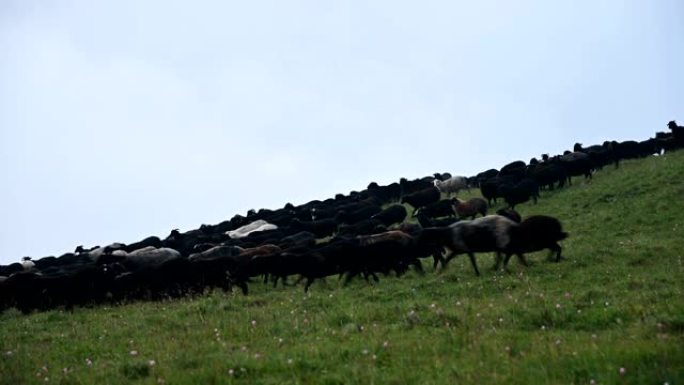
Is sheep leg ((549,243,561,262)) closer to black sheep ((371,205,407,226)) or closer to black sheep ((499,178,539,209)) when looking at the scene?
black sheep ((499,178,539,209))

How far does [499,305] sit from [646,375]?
5.69 m

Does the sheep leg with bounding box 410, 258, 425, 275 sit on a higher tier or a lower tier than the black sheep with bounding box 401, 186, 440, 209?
lower

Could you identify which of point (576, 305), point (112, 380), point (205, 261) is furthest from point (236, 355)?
point (205, 261)

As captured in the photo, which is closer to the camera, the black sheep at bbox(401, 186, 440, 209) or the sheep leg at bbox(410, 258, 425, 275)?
the sheep leg at bbox(410, 258, 425, 275)

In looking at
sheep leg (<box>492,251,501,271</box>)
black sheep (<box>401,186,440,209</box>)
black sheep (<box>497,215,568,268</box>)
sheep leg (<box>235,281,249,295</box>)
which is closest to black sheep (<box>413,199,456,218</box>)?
black sheep (<box>401,186,440,209</box>)

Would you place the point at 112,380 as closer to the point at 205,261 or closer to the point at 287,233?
the point at 205,261

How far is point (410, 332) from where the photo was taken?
39.8ft

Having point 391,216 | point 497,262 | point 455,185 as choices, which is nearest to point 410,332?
point 497,262

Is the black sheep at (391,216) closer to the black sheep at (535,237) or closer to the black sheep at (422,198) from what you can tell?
the black sheep at (422,198)

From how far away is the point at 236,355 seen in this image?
36.0ft

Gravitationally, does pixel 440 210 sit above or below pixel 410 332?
above

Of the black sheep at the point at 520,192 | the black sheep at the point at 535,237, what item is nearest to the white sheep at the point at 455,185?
the black sheep at the point at 520,192

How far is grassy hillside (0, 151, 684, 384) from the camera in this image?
922 cm

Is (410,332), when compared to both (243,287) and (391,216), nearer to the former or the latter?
(243,287)
